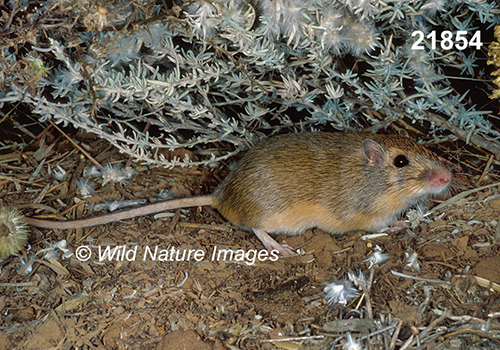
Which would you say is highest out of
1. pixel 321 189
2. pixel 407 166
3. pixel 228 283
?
pixel 407 166

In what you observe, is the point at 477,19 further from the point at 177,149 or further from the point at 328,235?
the point at 177,149

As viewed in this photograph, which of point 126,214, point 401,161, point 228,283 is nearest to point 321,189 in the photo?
point 401,161

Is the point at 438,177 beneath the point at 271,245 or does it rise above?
above

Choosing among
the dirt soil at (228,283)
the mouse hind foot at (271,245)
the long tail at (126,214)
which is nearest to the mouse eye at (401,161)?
the dirt soil at (228,283)

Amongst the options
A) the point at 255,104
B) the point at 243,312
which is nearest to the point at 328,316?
the point at 243,312

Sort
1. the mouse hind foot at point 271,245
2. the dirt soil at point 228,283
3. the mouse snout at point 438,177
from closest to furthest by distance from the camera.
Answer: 1. the dirt soil at point 228,283
2. the mouse snout at point 438,177
3. the mouse hind foot at point 271,245

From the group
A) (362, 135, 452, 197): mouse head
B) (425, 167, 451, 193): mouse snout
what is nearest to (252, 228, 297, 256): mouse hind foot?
(362, 135, 452, 197): mouse head

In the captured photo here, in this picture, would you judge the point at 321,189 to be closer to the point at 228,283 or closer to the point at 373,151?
the point at 373,151

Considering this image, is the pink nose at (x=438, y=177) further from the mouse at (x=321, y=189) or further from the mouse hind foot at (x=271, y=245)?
the mouse hind foot at (x=271, y=245)

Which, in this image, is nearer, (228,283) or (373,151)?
(228,283)
